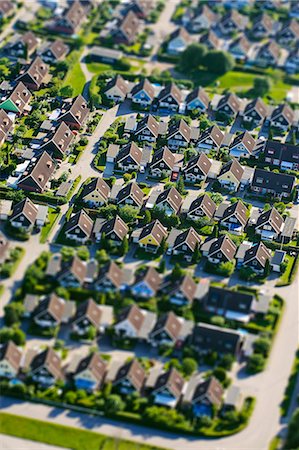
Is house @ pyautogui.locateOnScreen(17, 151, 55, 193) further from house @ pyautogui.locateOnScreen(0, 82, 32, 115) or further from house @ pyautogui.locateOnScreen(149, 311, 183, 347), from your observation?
house @ pyautogui.locateOnScreen(149, 311, 183, 347)

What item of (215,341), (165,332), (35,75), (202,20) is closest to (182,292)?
(165,332)

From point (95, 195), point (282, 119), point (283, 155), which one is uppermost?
point (282, 119)

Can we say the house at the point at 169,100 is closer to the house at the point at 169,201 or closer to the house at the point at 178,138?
the house at the point at 178,138

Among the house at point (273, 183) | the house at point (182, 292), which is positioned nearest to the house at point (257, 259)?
the house at point (182, 292)

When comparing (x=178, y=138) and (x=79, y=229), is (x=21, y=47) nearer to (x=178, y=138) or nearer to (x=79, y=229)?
(x=178, y=138)

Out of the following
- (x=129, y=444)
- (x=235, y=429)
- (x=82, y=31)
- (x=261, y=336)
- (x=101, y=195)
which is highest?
(x=82, y=31)

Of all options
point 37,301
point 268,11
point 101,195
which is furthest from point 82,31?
point 37,301

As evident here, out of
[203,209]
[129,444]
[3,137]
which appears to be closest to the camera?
[129,444]

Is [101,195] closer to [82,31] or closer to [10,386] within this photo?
[10,386]

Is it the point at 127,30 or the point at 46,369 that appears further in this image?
the point at 127,30
